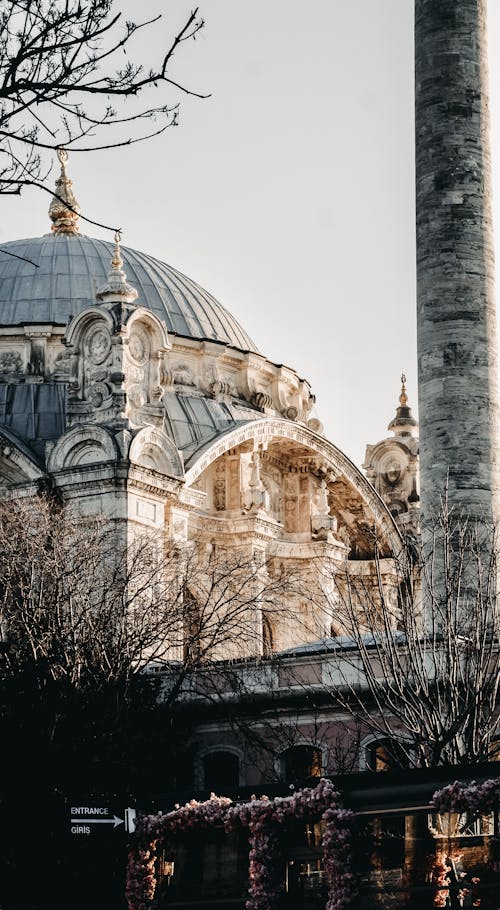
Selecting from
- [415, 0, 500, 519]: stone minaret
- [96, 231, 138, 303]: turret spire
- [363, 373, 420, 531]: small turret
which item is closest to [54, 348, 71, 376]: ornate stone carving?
[96, 231, 138, 303]: turret spire

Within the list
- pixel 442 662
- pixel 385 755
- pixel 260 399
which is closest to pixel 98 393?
pixel 260 399

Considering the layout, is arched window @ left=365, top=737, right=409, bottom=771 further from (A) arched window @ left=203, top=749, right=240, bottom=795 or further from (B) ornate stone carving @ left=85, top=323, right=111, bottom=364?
(B) ornate stone carving @ left=85, top=323, right=111, bottom=364

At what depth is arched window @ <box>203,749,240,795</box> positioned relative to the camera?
3900 cm

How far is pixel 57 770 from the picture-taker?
1251 inches

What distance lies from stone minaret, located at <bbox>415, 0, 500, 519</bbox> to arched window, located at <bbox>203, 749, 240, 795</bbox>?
7360 mm

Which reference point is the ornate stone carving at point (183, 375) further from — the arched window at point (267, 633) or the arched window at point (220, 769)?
the arched window at point (220, 769)

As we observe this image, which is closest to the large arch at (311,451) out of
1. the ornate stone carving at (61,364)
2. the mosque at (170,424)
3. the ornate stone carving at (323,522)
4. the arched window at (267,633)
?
the mosque at (170,424)

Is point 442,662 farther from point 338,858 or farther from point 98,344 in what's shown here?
point 98,344

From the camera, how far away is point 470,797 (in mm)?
21797

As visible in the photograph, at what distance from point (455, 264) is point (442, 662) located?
297 inches

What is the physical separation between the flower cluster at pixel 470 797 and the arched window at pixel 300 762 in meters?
15.7

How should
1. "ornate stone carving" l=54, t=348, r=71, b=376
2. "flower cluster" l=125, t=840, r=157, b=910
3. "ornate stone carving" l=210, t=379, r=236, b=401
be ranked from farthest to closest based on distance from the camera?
"ornate stone carving" l=210, t=379, r=236, b=401 < "ornate stone carving" l=54, t=348, r=71, b=376 < "flower cluster" l=125, t=840, r=157, b=910

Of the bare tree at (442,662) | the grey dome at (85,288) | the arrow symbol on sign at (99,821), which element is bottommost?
the arrow symbol on sign at (99,821)

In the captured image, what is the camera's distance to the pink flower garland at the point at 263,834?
906 inches
